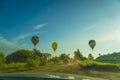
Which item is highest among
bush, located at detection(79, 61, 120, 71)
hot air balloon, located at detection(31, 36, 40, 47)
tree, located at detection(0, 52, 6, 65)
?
hot air balloon, located at detection(31, 36, 40, 47)

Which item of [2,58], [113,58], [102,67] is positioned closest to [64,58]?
[113,58]

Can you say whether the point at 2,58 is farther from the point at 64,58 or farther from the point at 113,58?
the point at 113,58

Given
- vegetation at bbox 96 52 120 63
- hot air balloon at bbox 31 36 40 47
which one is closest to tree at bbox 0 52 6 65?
vegetation at bbox 96 52 120 63

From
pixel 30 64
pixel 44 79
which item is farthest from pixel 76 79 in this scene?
pixel 30 64

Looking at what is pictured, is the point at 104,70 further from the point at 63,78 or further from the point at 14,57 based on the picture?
the point at 14,57

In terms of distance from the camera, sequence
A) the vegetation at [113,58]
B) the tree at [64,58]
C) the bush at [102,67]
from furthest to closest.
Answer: the tree at [64,58] < the vegetation at [113,58] < the bush at [102,67]

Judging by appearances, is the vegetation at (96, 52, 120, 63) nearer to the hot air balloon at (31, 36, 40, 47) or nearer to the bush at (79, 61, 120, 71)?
the bush at (79, 61, 120, 71)

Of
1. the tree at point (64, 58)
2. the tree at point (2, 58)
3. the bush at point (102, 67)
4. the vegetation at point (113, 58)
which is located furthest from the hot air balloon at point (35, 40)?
the bush at point (102, 67)

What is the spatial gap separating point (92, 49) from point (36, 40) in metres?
13.1

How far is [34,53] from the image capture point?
6184 cm

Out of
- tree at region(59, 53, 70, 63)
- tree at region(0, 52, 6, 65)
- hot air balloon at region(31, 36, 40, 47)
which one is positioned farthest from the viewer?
hot air balloon at region(31, 36, 40, 47)

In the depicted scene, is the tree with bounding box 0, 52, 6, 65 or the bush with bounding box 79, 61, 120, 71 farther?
the tree with bounding box 0, 52, 6, 65

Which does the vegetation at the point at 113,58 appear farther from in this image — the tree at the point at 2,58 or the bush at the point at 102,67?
the tree at the point at 2,58

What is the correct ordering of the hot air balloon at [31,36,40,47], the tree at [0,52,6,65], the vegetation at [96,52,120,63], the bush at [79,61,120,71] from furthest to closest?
1. the hot air balloon at [31,36,40,47]
2. the vegetation at [96,52,120,63]
3. the tree at [0,52,6,65]
4. the bush at [79,61,120,71]
